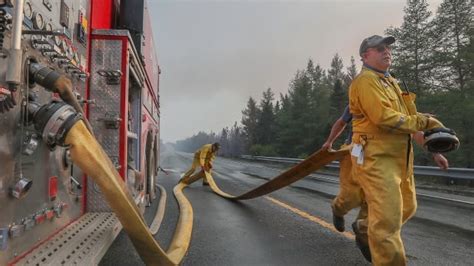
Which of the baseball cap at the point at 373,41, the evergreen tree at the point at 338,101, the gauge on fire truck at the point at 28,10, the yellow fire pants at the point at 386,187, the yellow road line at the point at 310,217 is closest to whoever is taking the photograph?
the gauge on fire truck at the point at 28,10

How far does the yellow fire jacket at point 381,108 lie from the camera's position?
2977 millimetres

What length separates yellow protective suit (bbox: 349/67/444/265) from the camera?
Answer: 2.90 m

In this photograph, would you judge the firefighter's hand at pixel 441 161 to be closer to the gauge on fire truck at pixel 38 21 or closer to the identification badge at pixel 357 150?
the identification badge at pixel 357 150

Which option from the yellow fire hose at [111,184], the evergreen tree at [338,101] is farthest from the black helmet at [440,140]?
the evergreen tree at [338,101]

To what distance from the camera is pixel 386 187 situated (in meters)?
2.96

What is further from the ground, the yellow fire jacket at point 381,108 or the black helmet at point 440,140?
the yellow fire jacket at point 381,108

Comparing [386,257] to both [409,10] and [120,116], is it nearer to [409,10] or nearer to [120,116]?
[120,116]

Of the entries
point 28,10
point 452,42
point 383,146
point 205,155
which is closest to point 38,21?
point 28,10

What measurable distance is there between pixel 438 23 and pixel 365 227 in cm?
3028

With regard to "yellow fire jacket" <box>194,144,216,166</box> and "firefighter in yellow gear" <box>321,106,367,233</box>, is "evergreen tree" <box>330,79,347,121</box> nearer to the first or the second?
"yellow fire jacket" <box>194,144,216,166</box>

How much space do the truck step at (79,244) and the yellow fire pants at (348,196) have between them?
2.35 m

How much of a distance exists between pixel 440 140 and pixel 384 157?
1.36 feet

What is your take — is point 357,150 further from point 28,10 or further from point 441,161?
point 28,10

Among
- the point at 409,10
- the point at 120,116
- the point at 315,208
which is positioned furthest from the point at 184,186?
the point at 409,10
